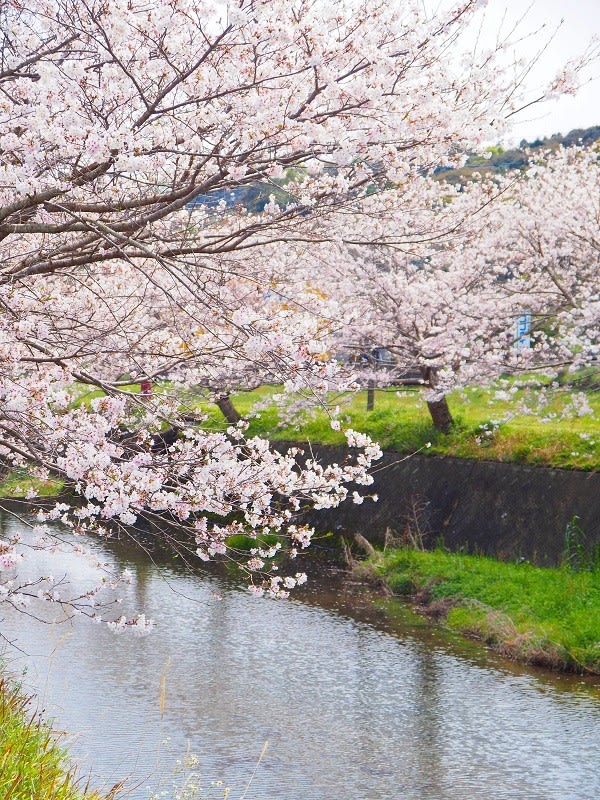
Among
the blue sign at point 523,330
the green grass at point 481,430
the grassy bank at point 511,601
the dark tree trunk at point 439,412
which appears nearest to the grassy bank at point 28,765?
the green grass at point 481,430

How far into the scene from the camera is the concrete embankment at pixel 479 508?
15.6m

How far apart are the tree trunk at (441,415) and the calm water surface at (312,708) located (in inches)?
229

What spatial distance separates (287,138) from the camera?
6.02m

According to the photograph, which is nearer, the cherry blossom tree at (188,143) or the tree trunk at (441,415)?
the cherry blossom tree at (188,143)

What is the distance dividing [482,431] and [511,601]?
537cm

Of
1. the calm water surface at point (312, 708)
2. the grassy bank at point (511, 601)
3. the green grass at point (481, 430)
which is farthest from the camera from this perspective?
the green grass at point (481, 430)

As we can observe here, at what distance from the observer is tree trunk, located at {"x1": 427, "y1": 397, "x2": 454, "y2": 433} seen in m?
19.6

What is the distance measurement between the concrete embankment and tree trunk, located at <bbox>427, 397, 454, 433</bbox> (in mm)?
872

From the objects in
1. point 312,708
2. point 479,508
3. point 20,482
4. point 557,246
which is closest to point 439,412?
point 479,508

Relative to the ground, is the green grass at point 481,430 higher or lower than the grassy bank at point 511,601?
higher

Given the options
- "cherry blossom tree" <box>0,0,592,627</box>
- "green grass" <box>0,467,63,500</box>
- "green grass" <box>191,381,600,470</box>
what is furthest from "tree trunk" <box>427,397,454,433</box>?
"cherry blossom tree" <box>0,0,592,627</box>

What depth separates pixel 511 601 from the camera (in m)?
14.1

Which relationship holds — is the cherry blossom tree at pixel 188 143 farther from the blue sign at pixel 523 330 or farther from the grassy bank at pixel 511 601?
the blue sign at pixel 523 330

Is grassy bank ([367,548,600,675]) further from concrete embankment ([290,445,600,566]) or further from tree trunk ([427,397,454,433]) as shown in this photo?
tree trunk ([427,397,454,433])
